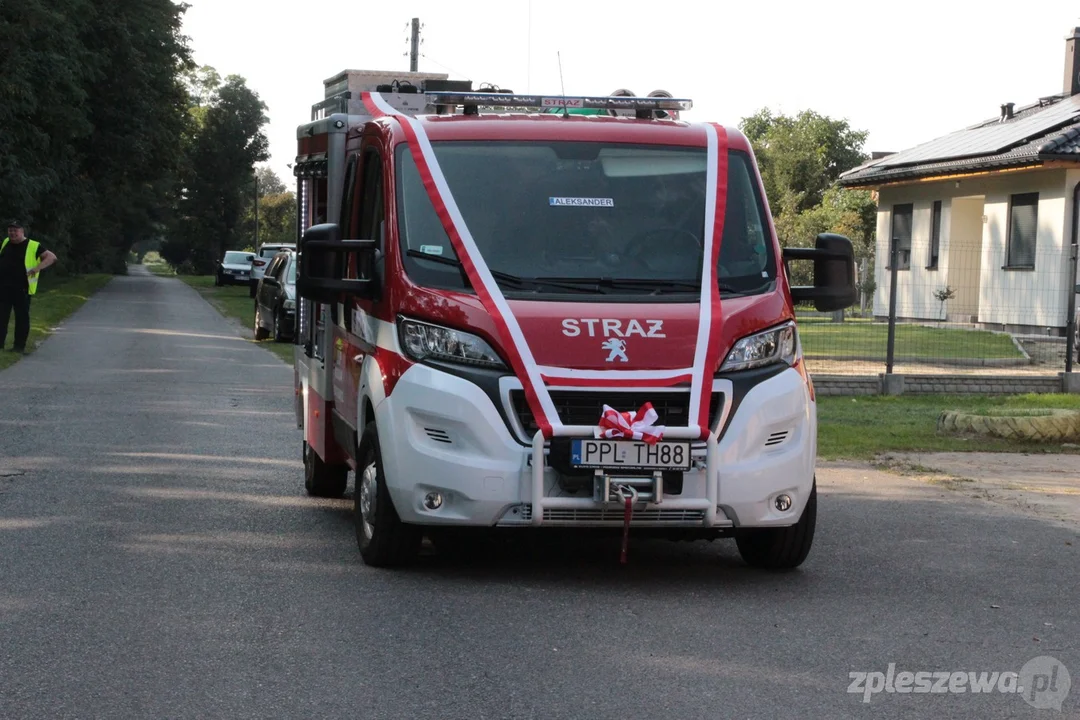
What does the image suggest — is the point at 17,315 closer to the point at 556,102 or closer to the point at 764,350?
the point at 556,102

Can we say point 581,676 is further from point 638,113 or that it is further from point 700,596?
point 638,113

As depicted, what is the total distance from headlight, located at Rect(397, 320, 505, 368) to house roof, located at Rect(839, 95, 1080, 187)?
75.0 ft

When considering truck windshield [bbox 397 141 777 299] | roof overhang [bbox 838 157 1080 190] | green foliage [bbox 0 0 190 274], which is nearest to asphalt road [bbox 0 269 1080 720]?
truck windshield [bbox 397 141 777 299]

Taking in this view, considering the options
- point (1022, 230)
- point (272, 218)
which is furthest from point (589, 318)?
point (272, 218)

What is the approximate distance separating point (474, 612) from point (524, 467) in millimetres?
712

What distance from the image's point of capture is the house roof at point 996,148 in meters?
28.3

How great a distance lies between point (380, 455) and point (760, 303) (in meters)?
1.96

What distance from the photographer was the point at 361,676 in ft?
17.9

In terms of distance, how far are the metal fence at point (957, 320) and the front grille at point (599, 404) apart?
6.26 metres

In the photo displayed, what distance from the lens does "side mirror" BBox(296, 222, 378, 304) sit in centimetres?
764

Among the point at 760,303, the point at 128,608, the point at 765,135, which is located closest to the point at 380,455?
the point at 128,608

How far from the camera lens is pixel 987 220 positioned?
31203 mm

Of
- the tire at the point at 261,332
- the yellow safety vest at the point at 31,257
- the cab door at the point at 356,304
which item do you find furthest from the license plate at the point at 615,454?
the tire at the point at 261,332

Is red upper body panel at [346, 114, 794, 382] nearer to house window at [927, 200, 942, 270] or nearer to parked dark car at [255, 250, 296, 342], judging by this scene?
parked dark car at [255, 250, 296, 342]
